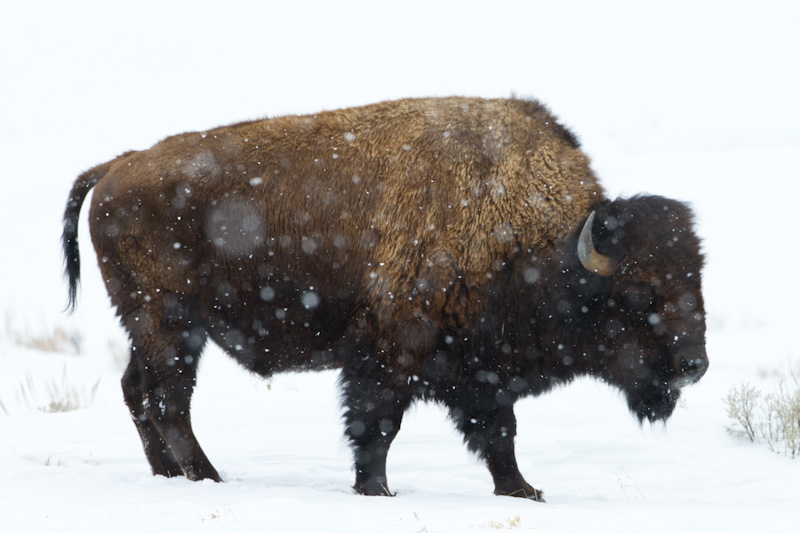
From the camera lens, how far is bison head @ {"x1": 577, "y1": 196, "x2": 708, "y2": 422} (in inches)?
147

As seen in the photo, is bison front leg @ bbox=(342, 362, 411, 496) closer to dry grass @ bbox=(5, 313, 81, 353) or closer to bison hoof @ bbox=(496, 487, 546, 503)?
bison hoof @ bbox=(496, 487, 546, 503)

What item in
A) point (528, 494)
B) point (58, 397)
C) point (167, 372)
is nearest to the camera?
point (528, 494)

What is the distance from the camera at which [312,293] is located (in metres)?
4.10

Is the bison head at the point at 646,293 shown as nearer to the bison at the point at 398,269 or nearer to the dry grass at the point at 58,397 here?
the bison at the point at 398,269

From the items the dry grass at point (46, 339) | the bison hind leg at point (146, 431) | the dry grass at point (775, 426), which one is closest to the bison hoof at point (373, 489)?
the bison hind leg at point (146, 431)

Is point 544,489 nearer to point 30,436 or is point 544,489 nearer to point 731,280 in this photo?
point 30,436

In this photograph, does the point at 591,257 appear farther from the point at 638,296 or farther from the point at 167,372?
the point at 167,372

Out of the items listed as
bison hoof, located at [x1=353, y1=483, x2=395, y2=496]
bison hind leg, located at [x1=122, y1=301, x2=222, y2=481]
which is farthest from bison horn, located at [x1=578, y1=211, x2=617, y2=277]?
bison hind leg, located at [x1=122, y1=301, x2=222, y2=481]

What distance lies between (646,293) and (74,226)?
3.28 m

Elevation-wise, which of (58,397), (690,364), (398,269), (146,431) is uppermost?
(398,269)

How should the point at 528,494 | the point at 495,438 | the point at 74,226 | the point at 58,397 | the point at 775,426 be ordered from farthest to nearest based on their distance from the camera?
the point at 58,397, the point at 775,426, the point at 74,226, the point at 495,438, the point at 528,494

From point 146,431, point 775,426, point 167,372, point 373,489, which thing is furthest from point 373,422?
point 775,426

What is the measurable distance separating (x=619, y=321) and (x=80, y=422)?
13.3 ft

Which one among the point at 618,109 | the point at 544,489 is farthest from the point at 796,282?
the point at 618,109
